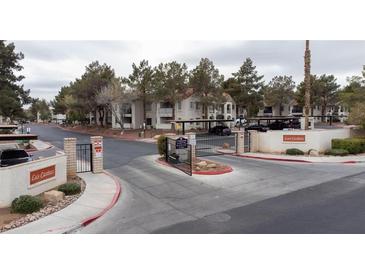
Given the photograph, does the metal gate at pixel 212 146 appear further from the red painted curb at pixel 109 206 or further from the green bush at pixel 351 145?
the red painted curb at pixel 109 206

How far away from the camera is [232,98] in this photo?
64375 millimetres

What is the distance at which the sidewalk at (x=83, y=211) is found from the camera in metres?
8.52

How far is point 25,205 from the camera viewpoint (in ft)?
32.1

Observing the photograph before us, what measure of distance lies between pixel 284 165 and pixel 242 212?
10256 millimetres

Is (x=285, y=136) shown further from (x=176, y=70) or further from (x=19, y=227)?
(x=176, y=70)

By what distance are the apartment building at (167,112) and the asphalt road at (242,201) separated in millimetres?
32577

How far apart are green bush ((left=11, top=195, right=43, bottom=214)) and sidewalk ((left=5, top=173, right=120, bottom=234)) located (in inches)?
31.5

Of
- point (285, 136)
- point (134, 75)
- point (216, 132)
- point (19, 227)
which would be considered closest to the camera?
point (19, 227)

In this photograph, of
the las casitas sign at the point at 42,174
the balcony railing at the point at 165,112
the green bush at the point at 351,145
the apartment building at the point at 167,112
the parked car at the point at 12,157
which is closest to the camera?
the las casitas sign at the point at 42,174

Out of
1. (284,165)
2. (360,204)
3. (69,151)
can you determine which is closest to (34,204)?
(69,151)

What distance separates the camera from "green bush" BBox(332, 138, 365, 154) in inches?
886

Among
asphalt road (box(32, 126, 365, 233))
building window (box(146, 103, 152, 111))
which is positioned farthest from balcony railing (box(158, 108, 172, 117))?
asphalt road (box(32, 126, 365, 233))

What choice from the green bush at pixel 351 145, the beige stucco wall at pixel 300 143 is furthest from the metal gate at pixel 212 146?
the green bush at pixel 351 145

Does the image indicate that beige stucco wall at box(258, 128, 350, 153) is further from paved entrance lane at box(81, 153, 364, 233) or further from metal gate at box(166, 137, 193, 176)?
metal gate at box(166, 137, 193, 176)
